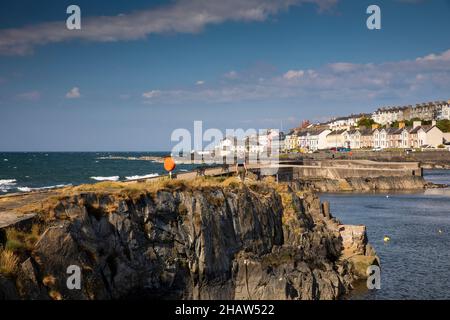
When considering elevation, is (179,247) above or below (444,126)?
below

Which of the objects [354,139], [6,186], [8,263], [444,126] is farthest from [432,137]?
[8,263]

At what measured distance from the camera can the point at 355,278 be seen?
27969 mm

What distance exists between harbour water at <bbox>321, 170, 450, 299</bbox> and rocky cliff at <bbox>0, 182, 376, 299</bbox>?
3.24m

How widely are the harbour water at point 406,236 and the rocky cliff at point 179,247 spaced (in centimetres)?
324

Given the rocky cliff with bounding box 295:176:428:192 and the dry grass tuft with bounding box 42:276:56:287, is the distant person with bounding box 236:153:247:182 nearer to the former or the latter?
the dry grass tuft with bounding box 42:276:56:287

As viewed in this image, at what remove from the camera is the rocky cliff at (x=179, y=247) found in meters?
14.9

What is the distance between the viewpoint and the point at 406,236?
1686 inches

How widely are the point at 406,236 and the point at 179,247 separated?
93.1 ft

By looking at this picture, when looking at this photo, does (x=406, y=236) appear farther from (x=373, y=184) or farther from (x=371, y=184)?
(x=373, y=184)

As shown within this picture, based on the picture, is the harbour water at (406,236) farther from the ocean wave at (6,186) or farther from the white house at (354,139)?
the white house at (354,139)

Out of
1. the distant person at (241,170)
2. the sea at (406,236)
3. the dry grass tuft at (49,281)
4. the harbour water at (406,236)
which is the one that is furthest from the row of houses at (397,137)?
the dry grass tuft at (49,281)

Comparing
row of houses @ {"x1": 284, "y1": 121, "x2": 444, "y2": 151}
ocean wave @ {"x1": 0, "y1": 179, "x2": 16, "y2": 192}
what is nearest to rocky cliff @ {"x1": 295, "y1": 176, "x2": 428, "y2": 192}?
ocean wave @ {"x1": 0, "y1": 179, "x2": 16, "y2": 192}

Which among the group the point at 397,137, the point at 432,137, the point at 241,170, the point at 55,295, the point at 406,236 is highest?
the point at 397,137
